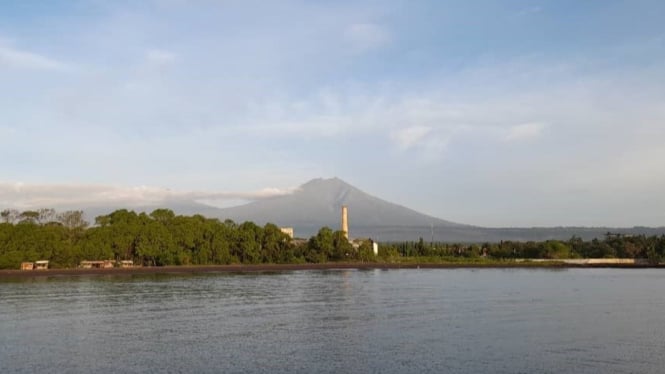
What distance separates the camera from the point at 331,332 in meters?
22.6

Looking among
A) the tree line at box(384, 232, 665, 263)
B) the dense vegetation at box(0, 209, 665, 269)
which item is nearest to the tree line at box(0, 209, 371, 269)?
the dense vegetation at box(0, 209, 665, 269)

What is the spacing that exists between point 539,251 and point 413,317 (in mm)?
78593

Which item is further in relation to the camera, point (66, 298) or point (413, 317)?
point (66, 298)

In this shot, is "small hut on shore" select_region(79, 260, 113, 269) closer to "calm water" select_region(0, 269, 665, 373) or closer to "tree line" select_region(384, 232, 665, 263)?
"calm water" select_region(0, 269, 665, 373)

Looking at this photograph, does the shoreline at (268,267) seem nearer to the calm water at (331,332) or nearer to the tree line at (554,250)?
the tree line at (554,250)

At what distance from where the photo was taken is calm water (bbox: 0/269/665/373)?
17234mm

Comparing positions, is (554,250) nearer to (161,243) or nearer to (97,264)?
(161,243)

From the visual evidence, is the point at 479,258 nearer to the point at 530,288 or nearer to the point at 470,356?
the point at 530,288

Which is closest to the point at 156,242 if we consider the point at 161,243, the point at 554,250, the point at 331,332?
the point at 161,243

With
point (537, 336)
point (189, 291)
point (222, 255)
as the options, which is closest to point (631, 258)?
point (222, 255)

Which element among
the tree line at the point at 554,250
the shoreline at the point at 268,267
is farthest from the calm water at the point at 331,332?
the tree line at the point at 554,250

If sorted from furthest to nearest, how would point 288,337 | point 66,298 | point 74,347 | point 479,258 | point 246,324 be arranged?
point 479,258, point 66,298, point 246,324, point 288,337, point 74,347

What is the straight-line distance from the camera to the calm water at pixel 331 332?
17234 millimetres

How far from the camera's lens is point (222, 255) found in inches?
2869
